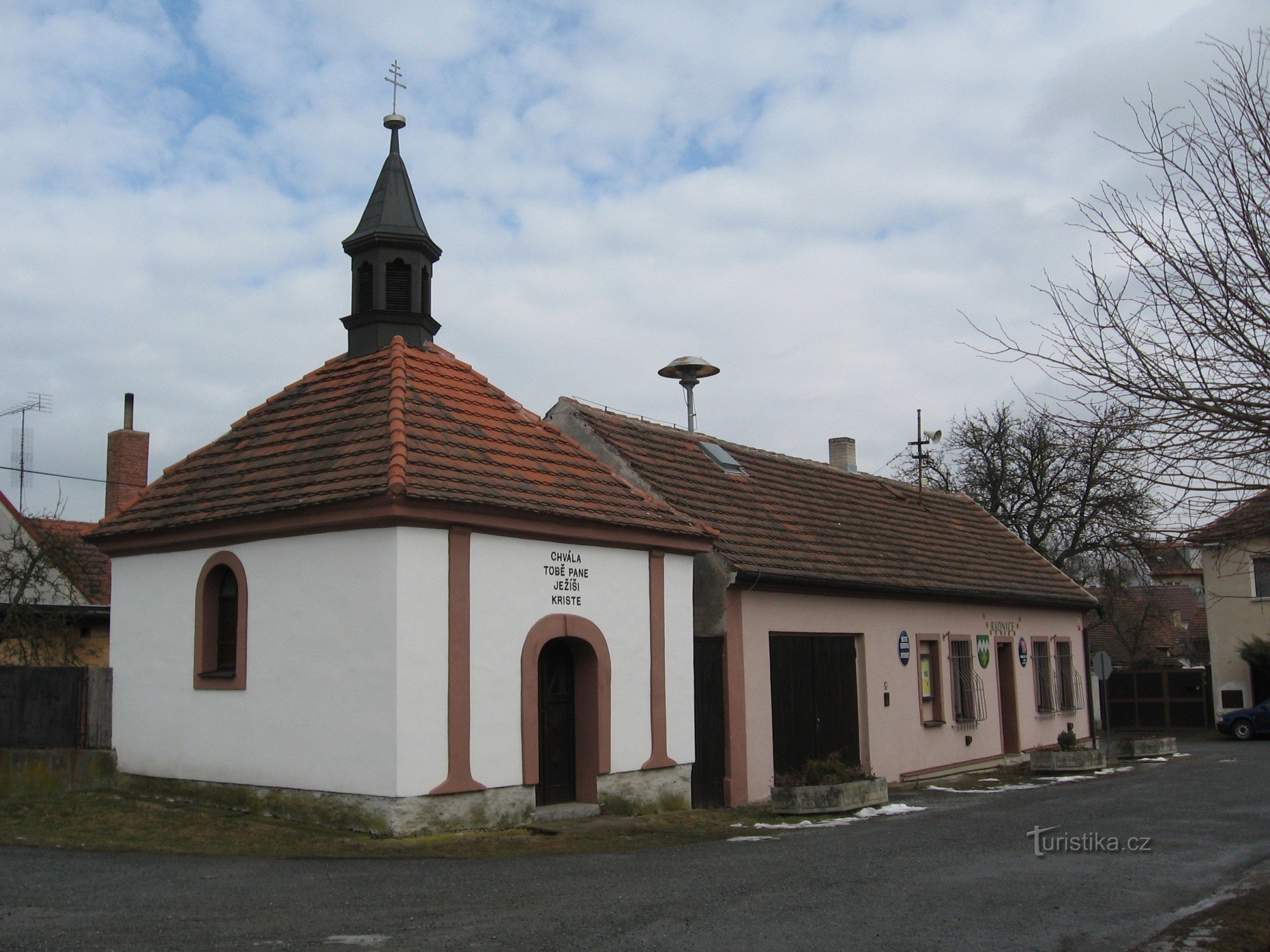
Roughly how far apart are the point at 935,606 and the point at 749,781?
687 cm

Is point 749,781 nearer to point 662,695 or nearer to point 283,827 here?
point 662,695

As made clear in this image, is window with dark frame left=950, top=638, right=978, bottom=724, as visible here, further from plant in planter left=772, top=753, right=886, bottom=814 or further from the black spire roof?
the black spire roof

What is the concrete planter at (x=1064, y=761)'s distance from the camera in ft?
66.2

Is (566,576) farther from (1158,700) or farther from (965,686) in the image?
(1158,700)

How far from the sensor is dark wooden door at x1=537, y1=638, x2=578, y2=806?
13727mm

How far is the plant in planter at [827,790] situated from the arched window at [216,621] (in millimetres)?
6811

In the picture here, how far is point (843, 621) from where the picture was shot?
18297 mm

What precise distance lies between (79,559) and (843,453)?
16359 millimetres

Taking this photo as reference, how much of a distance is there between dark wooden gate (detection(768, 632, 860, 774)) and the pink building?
29 millimetres

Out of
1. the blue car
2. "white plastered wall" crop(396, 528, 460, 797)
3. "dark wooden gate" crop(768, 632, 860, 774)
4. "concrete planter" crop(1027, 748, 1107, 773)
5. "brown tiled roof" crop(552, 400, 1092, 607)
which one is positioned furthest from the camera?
the blue car

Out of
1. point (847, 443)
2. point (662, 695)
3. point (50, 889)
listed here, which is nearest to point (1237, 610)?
point (847, 443)

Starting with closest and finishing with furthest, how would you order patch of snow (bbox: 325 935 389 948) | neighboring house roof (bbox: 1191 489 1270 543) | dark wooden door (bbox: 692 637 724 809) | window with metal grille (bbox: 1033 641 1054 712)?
patch of snow (bbox: 325 935 389 948) < neighboring house roof (bbox: 1191 489 1270 543) < dark wooden door (bbox: 692 637 724 809) < window with metal grille (bbox: 1033 641 1054 712)

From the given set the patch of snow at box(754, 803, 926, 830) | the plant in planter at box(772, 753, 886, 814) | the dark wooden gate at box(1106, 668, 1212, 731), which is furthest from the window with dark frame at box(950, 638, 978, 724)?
the dark wooden gate at box(1106, 668, 1212, 731)

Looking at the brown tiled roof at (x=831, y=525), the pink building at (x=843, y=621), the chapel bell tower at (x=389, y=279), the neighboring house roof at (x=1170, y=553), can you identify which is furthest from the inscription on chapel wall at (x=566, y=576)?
the neighboring house roof at (x=1170, y=553)
